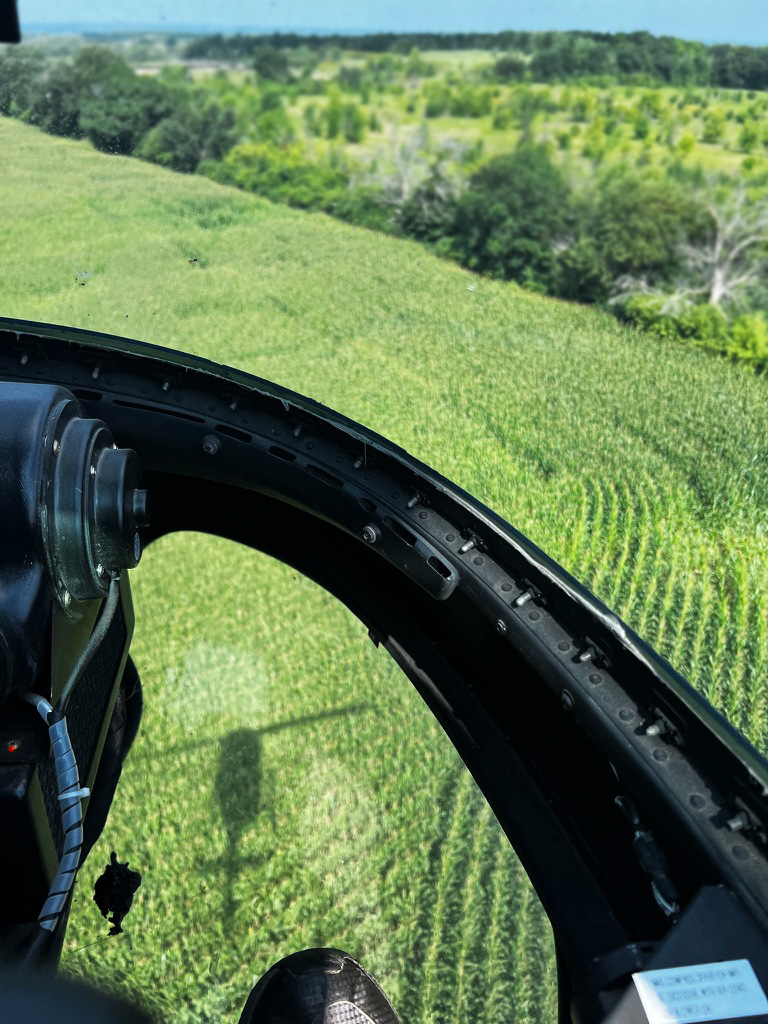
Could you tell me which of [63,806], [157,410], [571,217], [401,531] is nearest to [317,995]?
[63,806]

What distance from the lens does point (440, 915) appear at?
166 centimetres

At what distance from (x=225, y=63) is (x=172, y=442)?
9.11 m

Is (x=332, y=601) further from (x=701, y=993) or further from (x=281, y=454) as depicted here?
(x=701, y=993)

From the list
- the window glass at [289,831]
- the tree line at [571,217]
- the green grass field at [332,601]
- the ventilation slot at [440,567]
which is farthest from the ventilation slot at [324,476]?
the tree line at [571,217]

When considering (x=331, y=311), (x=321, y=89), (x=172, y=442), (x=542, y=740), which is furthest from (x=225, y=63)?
(x=542, y=740)

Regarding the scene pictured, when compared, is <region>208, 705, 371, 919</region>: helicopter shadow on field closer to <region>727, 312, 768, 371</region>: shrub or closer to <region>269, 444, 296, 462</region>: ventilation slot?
<region>269, 444, 296, 462</region>: ventilation slot

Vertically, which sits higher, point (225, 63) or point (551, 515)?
point (225, 63)

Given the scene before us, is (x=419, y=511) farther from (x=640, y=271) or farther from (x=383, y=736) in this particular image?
(x=640, y=271)

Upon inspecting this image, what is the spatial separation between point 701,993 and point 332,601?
131 centimetres

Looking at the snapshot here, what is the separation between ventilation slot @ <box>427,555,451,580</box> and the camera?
4.33 feet

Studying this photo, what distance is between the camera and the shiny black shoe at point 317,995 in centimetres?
112

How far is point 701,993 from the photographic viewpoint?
2.73 feet

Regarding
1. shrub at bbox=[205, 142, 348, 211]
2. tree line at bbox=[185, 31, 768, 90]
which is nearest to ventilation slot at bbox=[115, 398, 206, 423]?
shrub at bbox=[205, 142, 348, 211]

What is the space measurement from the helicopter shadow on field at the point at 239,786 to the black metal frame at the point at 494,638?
0.59 metres
